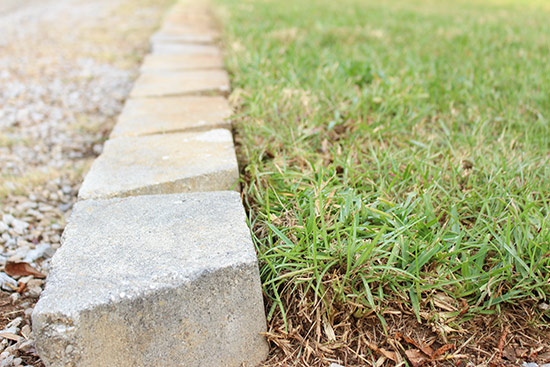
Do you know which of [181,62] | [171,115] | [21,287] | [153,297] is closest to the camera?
[153,297]

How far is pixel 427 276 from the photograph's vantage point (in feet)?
3.68

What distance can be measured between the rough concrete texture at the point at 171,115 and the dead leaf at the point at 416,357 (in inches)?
46.2

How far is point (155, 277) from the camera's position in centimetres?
98

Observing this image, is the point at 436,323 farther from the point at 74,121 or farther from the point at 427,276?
the point at 74,121

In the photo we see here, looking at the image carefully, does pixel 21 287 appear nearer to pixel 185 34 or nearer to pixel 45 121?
pixel 45 121

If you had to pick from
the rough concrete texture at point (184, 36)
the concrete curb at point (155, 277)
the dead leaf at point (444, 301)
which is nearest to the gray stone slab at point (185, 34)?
the rough concrete texture at point (184, 36)

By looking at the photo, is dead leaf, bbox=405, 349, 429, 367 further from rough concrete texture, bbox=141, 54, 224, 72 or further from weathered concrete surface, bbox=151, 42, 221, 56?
weathered concrete surface, bbox=151, 42, 221, 56

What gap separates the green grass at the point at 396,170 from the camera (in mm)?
1116

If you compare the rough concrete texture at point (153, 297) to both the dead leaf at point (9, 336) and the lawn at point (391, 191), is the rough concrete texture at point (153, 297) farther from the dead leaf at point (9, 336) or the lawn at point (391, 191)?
the dead leaf at point (9, 336)


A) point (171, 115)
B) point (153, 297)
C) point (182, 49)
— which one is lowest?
point (182, 49)

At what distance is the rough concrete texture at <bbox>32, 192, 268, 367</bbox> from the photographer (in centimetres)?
92

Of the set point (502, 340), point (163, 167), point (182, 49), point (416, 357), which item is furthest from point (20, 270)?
point (182, 49)

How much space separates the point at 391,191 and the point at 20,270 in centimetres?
113

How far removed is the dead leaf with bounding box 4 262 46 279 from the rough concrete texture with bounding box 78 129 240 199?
0.87ft
